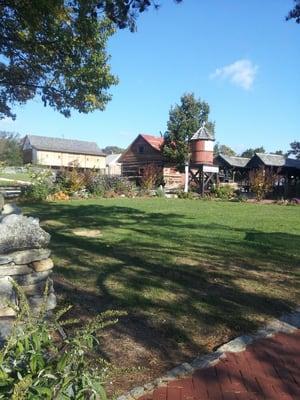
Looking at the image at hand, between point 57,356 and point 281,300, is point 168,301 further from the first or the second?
point 57,356

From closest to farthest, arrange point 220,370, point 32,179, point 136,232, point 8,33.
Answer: point 220,370, point 136,232, point 8,33, point 32,179

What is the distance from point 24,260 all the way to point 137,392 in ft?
5.37

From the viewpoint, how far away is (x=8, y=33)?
549 inches

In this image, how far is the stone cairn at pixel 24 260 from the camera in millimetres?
4012

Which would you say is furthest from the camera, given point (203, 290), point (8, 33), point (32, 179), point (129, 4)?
point (32, 179)

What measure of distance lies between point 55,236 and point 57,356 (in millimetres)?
7906

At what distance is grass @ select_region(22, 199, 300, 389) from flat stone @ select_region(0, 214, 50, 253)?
1052 mm

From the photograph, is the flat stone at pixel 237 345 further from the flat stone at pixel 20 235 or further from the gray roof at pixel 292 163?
the gray roof at pixel 292 163

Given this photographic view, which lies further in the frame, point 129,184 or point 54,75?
point 129,184

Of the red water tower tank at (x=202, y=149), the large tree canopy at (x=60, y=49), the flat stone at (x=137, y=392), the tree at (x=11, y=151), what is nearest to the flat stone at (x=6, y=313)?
the flat stone at (x=137, y=392)

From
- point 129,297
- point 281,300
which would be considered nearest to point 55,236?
point 129,297

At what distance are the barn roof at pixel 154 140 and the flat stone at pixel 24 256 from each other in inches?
1812

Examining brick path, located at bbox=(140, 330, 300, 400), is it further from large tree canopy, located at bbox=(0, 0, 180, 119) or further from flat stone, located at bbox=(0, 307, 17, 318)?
large tree canopy, located at bbox=(0, 0, 180, 119)

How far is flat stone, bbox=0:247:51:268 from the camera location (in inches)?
159
